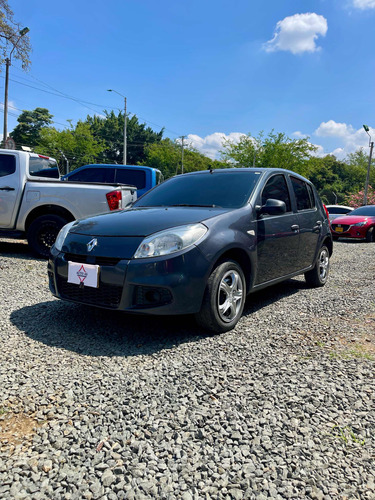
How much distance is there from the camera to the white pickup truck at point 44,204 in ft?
21.8

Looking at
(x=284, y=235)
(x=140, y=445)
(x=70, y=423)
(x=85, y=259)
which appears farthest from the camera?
(x=284, y=235)

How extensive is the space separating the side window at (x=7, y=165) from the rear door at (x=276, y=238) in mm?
5115

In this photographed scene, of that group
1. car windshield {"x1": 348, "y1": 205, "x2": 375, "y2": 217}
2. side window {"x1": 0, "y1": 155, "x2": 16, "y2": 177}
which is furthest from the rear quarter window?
car windshield {"x1": 348, "y1": 205, "x2": 375, "y2": 217}

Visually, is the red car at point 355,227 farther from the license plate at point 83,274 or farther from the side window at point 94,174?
the license plate at point 83,274

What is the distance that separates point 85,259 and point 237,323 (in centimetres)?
159

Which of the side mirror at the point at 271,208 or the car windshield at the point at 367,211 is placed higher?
the car windshield at the point at 367,211

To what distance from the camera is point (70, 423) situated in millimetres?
1986

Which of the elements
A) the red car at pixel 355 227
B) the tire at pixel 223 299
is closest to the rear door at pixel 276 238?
the tire at pixel 223 299

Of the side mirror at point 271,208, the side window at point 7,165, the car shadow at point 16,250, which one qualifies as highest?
the side window at point 7,165

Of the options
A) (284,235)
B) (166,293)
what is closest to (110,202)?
(284,235)

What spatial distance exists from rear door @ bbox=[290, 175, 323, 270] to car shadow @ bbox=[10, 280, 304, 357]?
1.21 m

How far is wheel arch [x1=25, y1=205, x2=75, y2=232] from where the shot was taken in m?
6.75

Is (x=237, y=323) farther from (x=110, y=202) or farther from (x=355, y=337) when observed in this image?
(x=110, y=202)

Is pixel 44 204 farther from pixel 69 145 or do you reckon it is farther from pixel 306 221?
pixel 69 145
